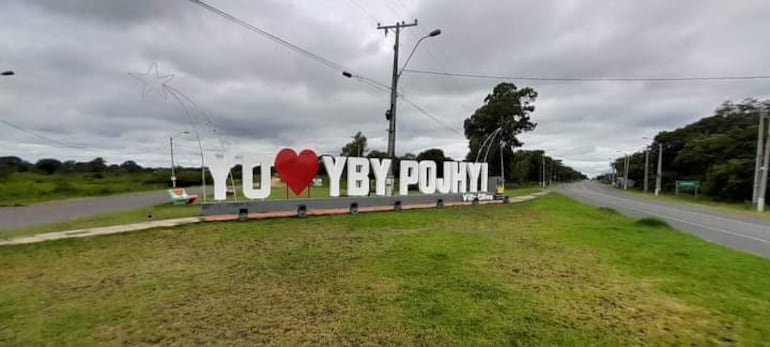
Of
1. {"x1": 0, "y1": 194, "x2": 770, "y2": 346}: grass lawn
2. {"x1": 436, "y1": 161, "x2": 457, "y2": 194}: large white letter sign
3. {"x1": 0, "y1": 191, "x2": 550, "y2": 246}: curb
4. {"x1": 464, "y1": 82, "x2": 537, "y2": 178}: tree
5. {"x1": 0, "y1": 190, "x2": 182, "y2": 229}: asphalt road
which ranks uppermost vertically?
{"x1": 464, "y1": 82, "x2": 537, "y2": 178}: tree

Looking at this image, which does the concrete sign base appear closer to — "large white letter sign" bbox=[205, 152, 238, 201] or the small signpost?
"large white letter sign" bbox=[205, 152, 238, 201]

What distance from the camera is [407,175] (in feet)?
56.3

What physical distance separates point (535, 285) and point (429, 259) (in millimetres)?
2029

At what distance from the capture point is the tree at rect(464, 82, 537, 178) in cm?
4903

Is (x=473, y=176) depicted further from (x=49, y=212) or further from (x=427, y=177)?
(x=49, y=212)

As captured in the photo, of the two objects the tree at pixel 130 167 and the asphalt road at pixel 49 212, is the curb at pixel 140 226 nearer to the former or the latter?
the asphalt road at pixel 49 212

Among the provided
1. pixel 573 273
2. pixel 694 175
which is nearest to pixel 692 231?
pixel 573 273

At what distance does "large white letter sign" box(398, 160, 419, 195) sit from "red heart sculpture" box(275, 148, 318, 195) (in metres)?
4.69

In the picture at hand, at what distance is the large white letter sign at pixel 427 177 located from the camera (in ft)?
58.1

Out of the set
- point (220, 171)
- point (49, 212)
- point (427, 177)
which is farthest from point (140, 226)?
point (427, 177)

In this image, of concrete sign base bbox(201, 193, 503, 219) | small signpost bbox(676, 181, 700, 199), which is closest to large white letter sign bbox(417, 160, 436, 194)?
concrete sign base bbox(201, 193, 503, 219)

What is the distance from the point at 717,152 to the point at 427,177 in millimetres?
41311

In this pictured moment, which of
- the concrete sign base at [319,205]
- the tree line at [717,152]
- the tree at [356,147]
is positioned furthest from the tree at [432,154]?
the concrete sign base at [319,205]

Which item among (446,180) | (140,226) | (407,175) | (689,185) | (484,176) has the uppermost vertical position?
(407,175)
